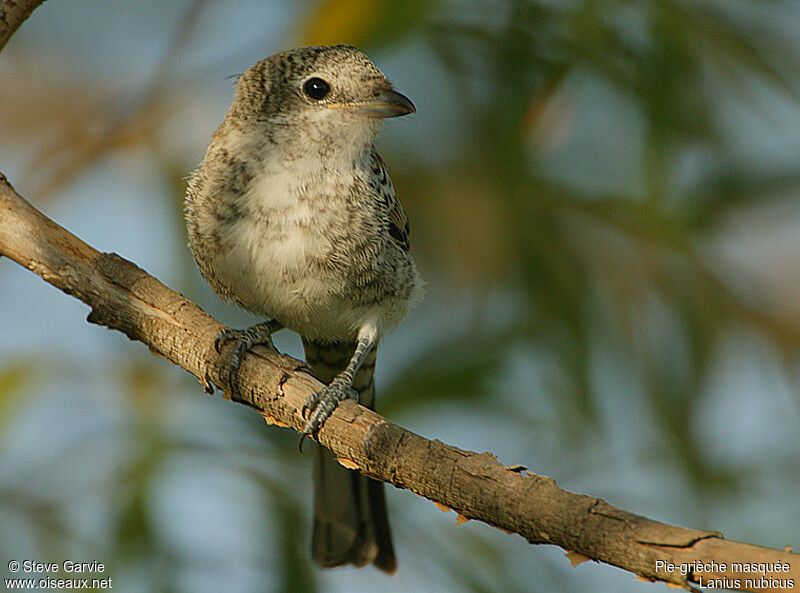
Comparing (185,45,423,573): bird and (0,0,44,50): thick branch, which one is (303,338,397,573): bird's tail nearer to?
(185,45,423,573): bird

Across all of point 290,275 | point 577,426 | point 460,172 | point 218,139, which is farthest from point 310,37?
point 577,426

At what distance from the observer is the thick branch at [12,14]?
115 inches

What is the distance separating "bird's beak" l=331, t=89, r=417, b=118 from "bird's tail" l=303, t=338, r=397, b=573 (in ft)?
3.39

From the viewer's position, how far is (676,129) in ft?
12.4

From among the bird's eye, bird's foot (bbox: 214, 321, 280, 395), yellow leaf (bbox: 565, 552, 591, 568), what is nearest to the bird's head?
the bird's eye

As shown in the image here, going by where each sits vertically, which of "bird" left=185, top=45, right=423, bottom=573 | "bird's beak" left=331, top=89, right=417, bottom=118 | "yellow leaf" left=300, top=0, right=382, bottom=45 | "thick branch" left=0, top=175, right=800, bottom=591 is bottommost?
"thick branch" left=0, top=175, right=800, bottom=591

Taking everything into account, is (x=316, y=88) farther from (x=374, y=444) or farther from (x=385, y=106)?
(x=374, y=444)

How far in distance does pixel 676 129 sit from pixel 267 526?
2494 mm

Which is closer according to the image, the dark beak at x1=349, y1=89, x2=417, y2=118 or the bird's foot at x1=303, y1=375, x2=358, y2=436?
the bird's foot at x1=303, y1=375, x2=358, y2=436

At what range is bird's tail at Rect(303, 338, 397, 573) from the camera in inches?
146

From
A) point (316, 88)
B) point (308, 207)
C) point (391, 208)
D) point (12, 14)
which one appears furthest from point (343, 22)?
point (12, 14)

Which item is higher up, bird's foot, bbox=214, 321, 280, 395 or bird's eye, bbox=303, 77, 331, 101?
bird's eye, bbox=303, 77, 331, 101

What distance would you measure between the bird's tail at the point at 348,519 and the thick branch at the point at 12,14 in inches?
72.0

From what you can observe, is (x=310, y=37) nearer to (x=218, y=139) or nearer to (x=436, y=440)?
(x=218, y=139)
